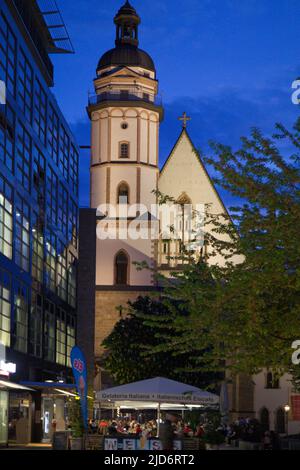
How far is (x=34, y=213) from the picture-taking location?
1812 inches

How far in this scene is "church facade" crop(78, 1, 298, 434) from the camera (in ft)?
245

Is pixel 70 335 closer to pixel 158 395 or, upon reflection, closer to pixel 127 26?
pixel 158 395

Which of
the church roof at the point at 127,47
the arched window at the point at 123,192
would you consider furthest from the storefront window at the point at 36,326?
the church roof at the point at 127,47

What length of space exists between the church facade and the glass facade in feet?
52.1

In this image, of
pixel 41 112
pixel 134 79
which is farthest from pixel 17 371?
pixel 134 79

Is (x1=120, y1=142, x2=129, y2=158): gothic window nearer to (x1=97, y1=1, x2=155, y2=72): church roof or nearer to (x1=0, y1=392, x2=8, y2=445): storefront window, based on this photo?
(x1=97, y1=1, x2=155, y2=72): church roof

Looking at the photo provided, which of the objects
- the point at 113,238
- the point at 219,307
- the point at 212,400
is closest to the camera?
the point at 219,307

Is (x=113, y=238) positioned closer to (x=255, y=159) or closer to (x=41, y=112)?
(x=41, y=112)

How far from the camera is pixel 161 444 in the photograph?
21250mm

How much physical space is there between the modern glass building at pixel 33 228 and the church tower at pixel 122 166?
51.9 feet

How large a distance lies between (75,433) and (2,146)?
1651 centimetres

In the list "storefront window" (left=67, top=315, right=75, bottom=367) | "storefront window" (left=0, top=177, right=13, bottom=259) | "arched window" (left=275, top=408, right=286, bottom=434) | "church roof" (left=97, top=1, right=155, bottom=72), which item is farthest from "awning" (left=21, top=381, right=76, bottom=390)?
"church roof" (left=97, top=1, right=155, bottom=72)

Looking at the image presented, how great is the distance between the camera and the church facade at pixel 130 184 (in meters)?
74.6

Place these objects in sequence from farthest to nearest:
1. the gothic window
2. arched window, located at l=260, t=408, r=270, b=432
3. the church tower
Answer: arched window, located at l=260, t=408, r=270, b=432 → the gothic window → the church tower
